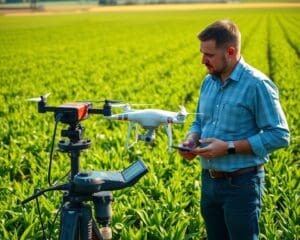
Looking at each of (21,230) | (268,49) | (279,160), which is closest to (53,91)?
(279,160)

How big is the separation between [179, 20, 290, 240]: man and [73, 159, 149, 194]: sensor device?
599 mm

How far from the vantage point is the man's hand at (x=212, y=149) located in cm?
310

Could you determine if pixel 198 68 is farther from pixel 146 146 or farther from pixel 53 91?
pixel 146 146

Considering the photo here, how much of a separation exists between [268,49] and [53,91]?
50.4 ft

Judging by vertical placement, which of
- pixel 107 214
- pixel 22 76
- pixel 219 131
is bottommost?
pixel 22 76

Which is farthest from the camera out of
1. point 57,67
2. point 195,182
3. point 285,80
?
point 57,67

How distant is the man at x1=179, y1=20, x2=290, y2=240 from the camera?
3.14 metres

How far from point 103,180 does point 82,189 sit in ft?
0.34

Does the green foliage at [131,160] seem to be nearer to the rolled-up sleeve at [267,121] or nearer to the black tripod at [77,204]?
the rolled-up sleeve at [267,121]

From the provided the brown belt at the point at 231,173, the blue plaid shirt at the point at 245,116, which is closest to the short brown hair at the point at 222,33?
the blue plaid shirt at the point at 245,116

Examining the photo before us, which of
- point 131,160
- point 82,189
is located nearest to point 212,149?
point 82,189

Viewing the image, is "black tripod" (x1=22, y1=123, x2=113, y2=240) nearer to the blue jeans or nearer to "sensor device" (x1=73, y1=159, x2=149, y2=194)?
"sensor device" (x1=73, y1=159, x2=149, y2=194)

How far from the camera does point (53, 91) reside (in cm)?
1391

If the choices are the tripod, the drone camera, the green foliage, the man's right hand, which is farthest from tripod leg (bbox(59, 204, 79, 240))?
the green foliage
